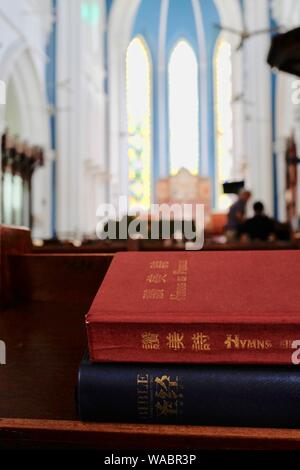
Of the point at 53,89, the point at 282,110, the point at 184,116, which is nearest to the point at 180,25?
the point at 184,116

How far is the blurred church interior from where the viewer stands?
938 centimetres

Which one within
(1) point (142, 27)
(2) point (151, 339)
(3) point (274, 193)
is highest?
(1) point (142, 27)

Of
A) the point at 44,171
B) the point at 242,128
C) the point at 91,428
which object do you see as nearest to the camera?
the point at 91,428

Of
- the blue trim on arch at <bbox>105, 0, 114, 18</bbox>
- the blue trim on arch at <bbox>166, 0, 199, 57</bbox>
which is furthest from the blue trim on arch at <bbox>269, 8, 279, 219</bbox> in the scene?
the blue trim on arch at <bbox>105, 0, 114, 18</bbox>

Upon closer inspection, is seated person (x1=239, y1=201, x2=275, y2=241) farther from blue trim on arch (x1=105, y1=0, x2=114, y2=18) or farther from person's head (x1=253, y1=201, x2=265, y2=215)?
blue trim on arch (x1=105, y1=0, x2=114, y2=18)

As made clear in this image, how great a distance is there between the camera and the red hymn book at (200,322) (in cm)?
61

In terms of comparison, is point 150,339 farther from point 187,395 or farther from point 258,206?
point 258,206

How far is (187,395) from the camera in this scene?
0.61 metres

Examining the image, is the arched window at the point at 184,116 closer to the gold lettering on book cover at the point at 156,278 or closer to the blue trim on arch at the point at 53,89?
the blue trim on arch at the point at 53,89

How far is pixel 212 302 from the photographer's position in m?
0.66

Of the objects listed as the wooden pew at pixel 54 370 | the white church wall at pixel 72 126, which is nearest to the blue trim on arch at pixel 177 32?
the white church wall at pixel 72 126

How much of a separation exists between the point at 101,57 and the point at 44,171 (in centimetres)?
581

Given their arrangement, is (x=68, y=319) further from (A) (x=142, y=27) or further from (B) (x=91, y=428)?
(A) (x=142, y=27)

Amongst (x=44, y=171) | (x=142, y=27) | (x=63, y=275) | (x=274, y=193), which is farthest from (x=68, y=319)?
(x=142, y=27)
